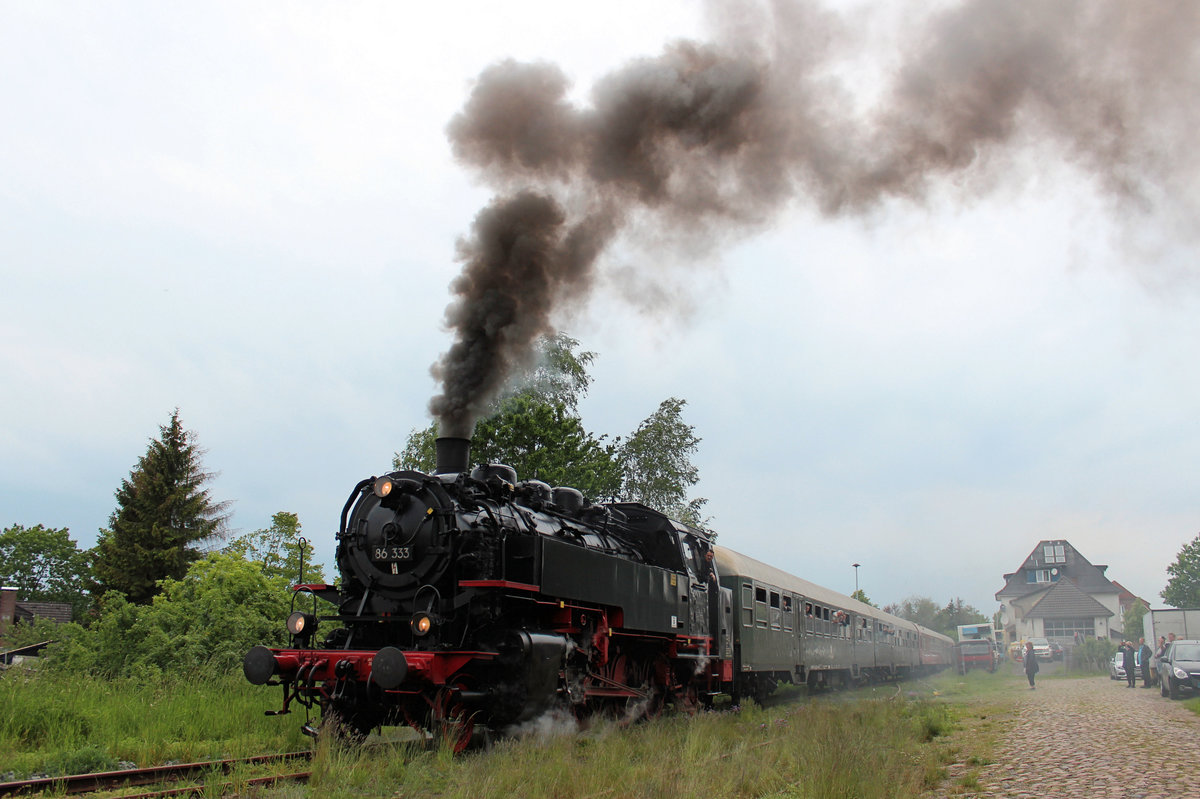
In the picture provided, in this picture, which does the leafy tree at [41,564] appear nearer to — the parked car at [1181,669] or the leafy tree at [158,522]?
the leafy tree at [158,522]

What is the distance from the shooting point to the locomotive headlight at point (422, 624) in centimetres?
747

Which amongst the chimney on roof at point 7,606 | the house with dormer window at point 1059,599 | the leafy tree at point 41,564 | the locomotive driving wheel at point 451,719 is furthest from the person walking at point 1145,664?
the leafy tree at point 41,564

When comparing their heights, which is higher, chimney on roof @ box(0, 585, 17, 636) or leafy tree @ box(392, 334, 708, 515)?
leafy tree @ box(392, 334, 708, 515)

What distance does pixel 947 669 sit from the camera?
4284 cm

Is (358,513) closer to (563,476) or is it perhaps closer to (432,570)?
(432,570)

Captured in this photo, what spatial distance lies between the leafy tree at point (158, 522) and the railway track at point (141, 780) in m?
25.6

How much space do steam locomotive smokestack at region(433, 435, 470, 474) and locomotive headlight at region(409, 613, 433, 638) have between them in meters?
2.34

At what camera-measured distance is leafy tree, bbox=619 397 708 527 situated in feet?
98.8

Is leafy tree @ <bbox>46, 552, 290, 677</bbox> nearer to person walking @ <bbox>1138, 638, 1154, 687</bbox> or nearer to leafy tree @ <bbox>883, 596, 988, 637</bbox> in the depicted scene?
person walking @ <bbox>1138, 638, 1154, 687</bbox>

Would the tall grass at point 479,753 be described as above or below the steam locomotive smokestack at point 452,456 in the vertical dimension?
below

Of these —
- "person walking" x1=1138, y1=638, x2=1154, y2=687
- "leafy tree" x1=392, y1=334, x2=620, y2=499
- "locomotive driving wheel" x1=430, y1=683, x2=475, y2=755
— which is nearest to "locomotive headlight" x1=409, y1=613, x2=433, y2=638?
"locomotive driving wheel" x1=430, y1=683, x2=475, y2=755

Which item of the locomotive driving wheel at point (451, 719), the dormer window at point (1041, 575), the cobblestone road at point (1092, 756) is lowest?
the cobblestone road at point (1092, 756)

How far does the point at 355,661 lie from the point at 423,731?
0.87 meters

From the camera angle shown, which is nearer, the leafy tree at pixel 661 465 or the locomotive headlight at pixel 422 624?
the locomotive headlight at pixel 422 624
